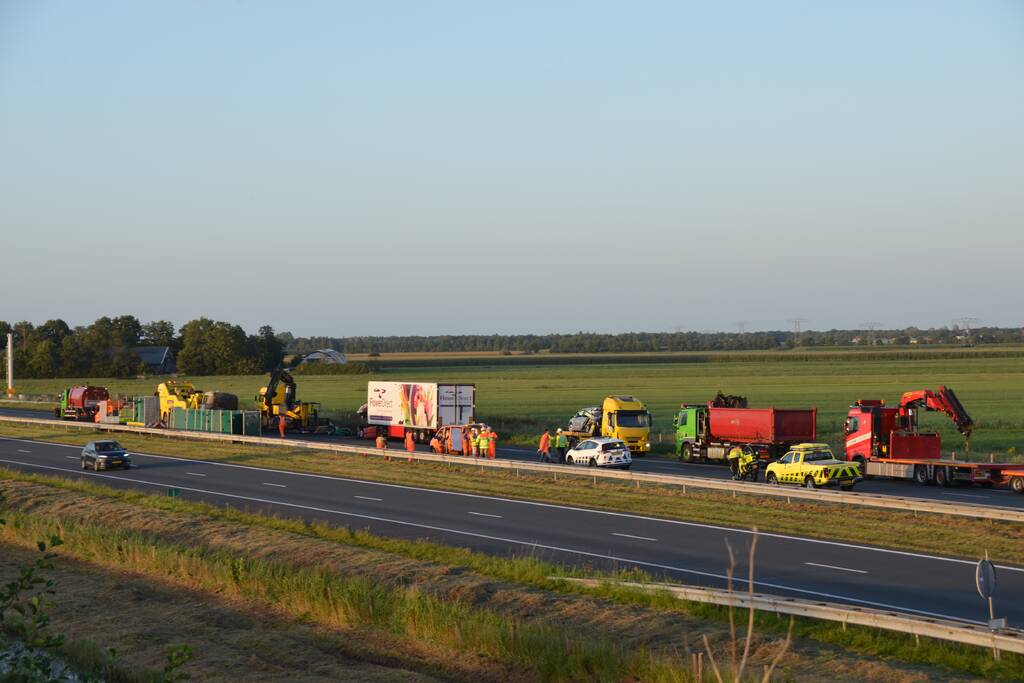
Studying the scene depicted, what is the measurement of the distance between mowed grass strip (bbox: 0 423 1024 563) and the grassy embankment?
245 inches

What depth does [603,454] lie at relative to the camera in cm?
4778

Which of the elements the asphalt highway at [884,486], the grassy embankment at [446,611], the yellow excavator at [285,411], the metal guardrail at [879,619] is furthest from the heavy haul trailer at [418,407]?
the metal guardrail at [879,619]

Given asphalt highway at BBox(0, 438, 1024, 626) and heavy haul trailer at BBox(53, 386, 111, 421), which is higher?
heavy haul trailer at BBox(53, 386, 111, 421)

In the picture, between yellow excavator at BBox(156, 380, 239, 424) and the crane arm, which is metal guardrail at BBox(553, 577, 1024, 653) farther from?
yellow excavator at BBox(156, 380, 239, 424)

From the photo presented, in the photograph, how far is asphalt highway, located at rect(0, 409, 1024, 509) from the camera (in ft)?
124

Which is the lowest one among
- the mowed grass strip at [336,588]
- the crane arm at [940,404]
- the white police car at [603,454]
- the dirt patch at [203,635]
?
the dirt patch at [203,635]

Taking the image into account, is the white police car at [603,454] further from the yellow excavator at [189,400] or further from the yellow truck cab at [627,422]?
the yellow excavator at [189,400]

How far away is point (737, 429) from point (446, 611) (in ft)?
106

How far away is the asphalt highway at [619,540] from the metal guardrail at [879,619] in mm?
2209

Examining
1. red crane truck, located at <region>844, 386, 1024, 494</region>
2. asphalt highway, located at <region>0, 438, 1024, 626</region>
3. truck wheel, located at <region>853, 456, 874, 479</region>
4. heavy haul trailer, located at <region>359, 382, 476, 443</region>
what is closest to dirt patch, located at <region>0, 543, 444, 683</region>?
asphalt highway, located at <region>0, 438, 1024, 626</region>

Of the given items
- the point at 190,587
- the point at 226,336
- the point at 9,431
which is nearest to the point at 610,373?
the point at 226,336

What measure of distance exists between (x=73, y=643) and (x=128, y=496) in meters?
18.5

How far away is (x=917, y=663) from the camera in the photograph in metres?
17.2

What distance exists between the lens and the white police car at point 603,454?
4756cm
